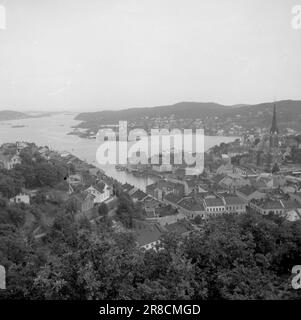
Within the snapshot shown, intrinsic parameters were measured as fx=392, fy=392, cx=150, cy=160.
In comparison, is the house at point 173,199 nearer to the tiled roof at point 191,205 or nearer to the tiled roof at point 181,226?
the tiled roof at point 191,205

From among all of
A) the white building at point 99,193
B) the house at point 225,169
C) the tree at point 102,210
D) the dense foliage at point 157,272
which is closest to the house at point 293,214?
the tree at point 102,210

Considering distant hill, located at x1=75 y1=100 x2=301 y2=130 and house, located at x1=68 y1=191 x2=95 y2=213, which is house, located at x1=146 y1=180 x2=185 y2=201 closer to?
house, located at x1=68 y1=191 x2=95 y2=213

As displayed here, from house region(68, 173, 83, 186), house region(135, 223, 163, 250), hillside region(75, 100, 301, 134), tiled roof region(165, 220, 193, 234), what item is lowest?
tiled roof region(165, 220, 193, 234)

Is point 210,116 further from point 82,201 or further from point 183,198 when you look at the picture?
Result: point 82,201

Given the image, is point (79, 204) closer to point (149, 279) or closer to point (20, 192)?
point (20, 192)

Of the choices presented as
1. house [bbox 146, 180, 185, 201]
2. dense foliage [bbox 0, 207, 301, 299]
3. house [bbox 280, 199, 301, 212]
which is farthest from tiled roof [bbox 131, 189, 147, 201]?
dense foliage [bbox 0, 207, 301, 299]
